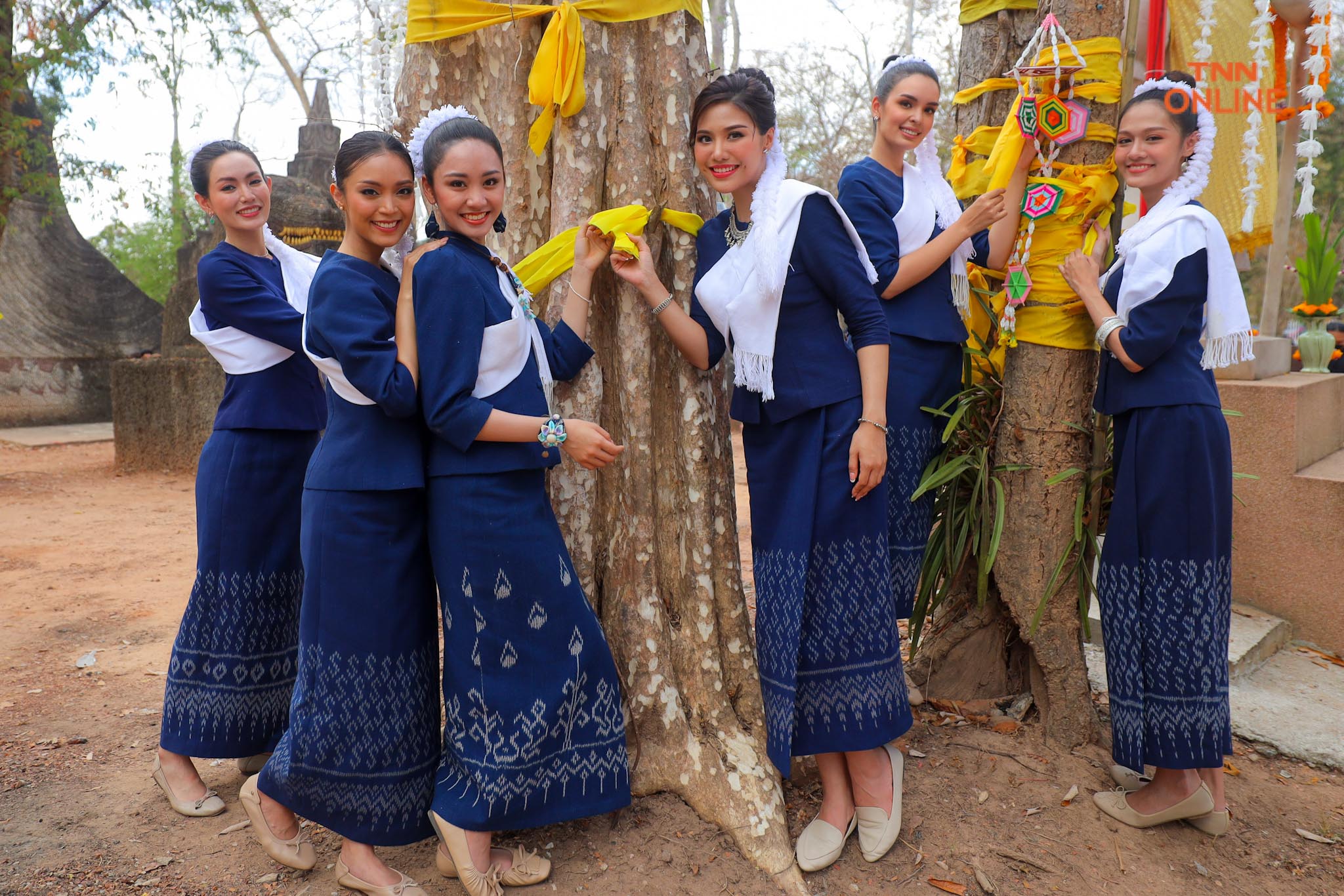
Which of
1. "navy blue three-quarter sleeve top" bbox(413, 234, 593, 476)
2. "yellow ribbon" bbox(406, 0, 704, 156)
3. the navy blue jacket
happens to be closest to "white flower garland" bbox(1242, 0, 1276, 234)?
the navy blue jacket

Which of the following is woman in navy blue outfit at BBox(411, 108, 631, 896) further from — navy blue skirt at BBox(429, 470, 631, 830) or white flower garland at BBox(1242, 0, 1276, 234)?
white flower garland at BBox(1242, 0, 1276, 234)

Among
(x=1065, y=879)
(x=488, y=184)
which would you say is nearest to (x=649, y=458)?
(x=488, y=184)

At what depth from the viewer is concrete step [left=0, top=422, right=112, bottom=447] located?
11719mm

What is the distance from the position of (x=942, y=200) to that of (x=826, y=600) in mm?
1311

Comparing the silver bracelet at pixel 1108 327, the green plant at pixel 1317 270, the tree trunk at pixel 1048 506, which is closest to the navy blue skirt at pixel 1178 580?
the silver bracelet at pixel 1108 327

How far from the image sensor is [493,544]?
7.43 feet

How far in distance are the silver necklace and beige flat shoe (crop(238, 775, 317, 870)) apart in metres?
1.95

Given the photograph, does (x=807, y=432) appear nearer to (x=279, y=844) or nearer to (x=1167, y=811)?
(x=1167, y=811)

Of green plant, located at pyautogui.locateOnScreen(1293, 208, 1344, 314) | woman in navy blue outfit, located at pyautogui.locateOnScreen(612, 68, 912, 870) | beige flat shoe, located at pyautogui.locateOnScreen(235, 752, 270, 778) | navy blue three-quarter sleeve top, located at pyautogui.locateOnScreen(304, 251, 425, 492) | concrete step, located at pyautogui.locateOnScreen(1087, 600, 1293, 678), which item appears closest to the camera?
navy blue three-quarter sleeve top, located at pyautogui.locateOnScreen(304, 251, 425, 492)

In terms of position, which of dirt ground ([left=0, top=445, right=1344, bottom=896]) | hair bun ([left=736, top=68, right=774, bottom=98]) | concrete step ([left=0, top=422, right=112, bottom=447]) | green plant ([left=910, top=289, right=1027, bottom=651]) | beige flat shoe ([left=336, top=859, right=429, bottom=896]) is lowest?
dirt ground ([left=0, top=445, right=1344, bottom=896])

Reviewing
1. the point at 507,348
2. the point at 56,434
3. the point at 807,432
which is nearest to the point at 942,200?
the point at 807,432

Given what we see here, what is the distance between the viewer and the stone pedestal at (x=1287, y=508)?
4316 mm

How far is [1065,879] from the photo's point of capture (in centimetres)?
254

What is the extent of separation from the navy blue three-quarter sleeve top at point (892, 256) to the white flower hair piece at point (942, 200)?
0.03 m
